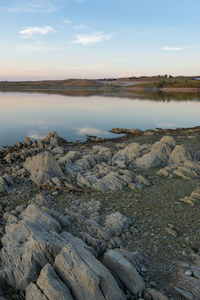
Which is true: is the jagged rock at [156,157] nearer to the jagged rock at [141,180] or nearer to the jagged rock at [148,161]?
the jagged rock at [148,161]

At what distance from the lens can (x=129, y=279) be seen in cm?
767

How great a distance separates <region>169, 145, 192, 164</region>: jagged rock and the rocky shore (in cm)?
9

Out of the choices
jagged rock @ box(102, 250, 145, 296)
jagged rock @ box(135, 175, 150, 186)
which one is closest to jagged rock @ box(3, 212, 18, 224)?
jagged rock @ box(102, 250, 145, 296)

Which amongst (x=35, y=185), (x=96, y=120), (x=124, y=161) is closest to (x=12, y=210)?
(x=35, y=185)

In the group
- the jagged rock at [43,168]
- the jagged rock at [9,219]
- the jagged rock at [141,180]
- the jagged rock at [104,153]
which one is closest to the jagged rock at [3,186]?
the jagged rock at [43,168]

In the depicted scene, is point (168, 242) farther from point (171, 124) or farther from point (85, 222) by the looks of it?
point (171, 124)

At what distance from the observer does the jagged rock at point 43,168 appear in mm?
17375

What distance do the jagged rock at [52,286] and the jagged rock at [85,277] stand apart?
0.82 ft

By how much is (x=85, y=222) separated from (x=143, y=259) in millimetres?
3417

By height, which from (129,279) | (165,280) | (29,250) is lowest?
(165,280)

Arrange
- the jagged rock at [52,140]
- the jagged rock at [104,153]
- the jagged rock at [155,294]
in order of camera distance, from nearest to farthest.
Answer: the jagged rock at [155,294] < the jagged rock at [104,153] < the jagged rock at [52,140]

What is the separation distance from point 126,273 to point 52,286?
98.0 inches

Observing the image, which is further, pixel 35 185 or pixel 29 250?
pixel 35 185

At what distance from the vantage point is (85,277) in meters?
6.85
